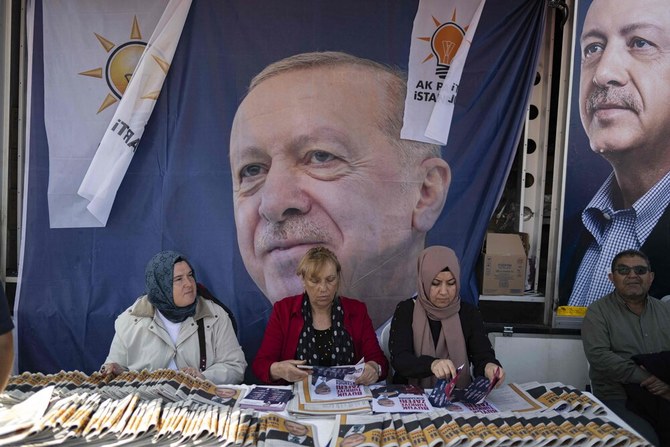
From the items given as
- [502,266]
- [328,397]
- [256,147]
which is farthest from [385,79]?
[328,397]

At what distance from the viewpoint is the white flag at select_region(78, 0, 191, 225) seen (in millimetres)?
3283

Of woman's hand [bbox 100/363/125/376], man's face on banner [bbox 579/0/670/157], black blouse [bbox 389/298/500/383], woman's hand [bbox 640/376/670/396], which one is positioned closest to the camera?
woman's hand [bbox 100/363/125/376]

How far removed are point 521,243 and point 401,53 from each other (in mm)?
1456

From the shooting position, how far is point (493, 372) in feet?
7.33

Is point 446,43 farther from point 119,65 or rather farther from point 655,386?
point 655,386

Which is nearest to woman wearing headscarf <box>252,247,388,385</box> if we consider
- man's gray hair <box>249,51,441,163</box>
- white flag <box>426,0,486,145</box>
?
man's gray hair <box>249,51,441,163</box>

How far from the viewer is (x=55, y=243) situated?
3.40 meters

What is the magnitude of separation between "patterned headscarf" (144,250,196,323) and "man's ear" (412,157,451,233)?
1570 mm

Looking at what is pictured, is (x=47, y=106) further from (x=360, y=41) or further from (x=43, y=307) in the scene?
(x=360, y=41)

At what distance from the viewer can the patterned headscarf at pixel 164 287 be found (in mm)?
2498

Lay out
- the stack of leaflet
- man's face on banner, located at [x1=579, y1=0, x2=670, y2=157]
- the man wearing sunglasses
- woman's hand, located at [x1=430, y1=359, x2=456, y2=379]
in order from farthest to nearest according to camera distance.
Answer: man's face on banner, located at [x1=579, y1=0, x2=670, y2=157] → the man wearing sunglasses → woman's hand, located at [x1=430, y1=359, x2=456, y2=379] → the stack of leaflet

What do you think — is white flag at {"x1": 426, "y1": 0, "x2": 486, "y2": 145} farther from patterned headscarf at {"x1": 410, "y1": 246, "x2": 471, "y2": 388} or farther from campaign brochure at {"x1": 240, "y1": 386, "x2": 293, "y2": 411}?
campaign brochure at {"x1": 240, "y1": 386, "x2": 293, "y2": 411}

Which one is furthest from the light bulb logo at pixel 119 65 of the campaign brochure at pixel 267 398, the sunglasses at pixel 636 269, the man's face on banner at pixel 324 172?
the sunglasses at pixel 636 269

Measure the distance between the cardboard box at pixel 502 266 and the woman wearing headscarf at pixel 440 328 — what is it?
949mm
